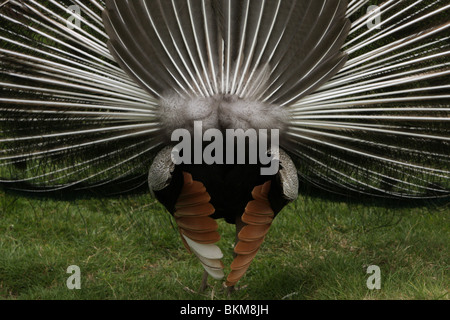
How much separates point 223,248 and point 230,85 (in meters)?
2.25

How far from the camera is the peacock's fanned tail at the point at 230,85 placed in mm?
3250

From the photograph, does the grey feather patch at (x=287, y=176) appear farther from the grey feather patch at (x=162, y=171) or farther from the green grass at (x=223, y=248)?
the green grass at (x=223, y=248)

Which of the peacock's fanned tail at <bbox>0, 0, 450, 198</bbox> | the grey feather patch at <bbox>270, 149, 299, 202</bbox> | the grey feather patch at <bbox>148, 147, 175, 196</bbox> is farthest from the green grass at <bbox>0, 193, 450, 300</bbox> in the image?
the grey feather patch at <bbox>270, 149, 299, 202</bbox>

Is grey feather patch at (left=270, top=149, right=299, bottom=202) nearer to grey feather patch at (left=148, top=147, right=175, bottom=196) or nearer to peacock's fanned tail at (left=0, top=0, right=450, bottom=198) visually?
peacock's fanned tail at (left=0, top=0, right=450, bottom=198)

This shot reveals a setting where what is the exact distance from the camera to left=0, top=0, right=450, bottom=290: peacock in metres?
3.25

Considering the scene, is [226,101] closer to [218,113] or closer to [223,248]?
[218,113]

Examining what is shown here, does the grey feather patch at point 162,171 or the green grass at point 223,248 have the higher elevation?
the grey feather patch at point 162,171

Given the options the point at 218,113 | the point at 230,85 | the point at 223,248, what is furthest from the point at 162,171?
the point at 223,248

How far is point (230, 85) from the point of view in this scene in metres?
3.25

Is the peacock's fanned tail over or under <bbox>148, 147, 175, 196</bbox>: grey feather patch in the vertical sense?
over

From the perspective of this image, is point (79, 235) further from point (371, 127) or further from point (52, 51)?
point (371, 127)

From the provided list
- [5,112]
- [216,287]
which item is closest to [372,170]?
[216,287]

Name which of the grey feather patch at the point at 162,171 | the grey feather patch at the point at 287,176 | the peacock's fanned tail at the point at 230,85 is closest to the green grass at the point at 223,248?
the peacock's fanned tail at the point at 230,85

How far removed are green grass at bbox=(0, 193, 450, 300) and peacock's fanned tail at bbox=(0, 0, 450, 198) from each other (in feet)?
1.46
